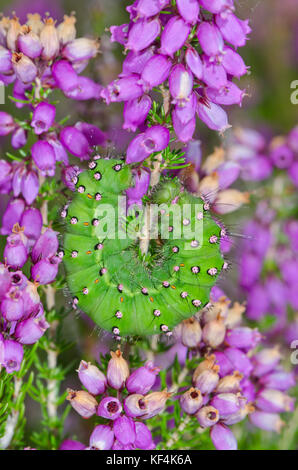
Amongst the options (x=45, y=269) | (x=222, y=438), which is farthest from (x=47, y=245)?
(x=222, y=438)

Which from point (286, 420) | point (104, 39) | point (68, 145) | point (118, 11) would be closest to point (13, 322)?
point (68, 145)

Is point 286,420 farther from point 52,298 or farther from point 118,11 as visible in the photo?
point 118,11

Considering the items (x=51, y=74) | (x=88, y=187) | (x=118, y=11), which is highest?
(x=118, y=11)

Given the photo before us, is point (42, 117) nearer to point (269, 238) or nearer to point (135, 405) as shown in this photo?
point (135, 405)

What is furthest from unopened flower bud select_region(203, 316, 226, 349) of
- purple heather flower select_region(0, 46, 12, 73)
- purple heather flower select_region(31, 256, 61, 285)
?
purple heather flower select_region(0, 46, 12, 73)

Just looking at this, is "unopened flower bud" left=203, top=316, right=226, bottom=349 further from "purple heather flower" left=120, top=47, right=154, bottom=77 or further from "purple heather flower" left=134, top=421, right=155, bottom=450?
"purple heather flower" left=120, top=47, right=154, bottom=77

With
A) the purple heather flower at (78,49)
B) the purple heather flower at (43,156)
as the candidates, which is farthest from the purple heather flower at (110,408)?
the purple heather flower at (78,49)
